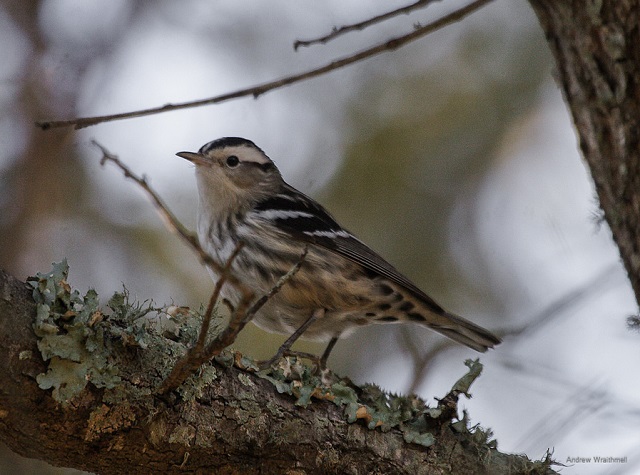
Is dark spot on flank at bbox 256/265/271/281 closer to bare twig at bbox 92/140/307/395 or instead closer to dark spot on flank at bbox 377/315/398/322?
dark spot on flank at bbox 377/315/398/322

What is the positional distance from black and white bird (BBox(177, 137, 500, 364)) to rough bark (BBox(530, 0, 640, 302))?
276 centimetres

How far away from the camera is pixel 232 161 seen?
6.52 m

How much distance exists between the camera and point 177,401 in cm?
350

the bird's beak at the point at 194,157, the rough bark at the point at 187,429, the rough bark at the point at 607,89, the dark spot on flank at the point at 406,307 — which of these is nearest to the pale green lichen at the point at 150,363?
the rough bark at the point at 187,429

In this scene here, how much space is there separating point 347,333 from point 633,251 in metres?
3.12

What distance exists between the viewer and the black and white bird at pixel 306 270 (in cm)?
546

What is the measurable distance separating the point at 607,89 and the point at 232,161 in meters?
4.13

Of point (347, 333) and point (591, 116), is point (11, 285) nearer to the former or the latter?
point (591, 116)

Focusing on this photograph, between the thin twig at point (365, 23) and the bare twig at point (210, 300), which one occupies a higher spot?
the thin twig at point (365, 23)

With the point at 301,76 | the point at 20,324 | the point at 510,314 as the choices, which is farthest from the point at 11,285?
the point at 510,314

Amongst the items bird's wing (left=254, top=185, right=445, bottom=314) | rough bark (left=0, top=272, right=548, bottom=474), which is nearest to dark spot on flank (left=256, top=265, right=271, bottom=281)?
bird's wing (left=254, top=185, right=445, bottom=314)

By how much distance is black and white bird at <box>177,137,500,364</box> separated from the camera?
5465 millimetres

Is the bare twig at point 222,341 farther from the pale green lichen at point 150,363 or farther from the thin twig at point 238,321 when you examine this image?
the pale green lichen at point 150,363

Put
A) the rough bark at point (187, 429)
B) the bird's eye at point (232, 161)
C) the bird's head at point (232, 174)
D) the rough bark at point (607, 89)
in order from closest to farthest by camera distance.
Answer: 1. the rough bark at point (607, 89)
2. the rough bark at point (187, 429)
3. the bird's head at point (232, 174)
4. the bird's eye at point (232, 161)
